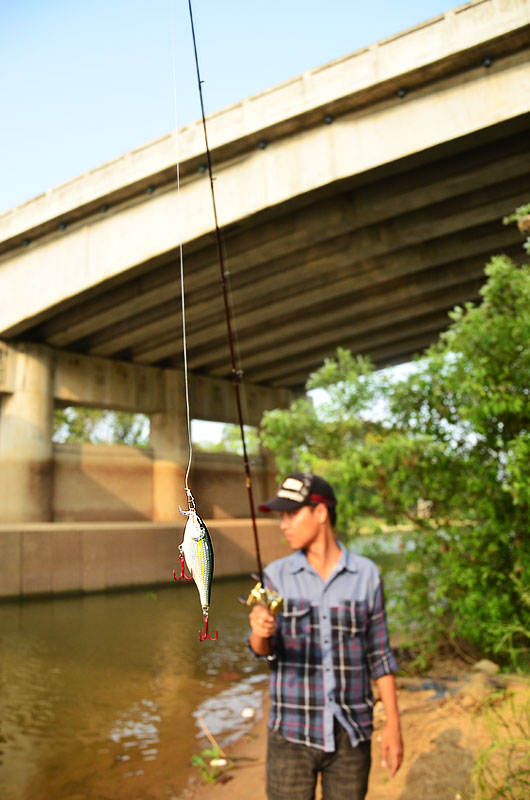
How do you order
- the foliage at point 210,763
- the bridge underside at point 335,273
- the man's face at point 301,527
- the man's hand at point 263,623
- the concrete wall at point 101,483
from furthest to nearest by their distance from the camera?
1. the concrete wall at point 101,483
2. the bridge underside at point 335,273
3. the foliage at point 210,763
4. the man's face at point 301,527
5. the man's hand at point 263,623

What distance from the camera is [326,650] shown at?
302 cm

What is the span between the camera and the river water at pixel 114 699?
6734 millimetres

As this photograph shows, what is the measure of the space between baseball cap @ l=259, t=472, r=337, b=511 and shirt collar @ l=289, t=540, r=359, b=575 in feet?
0.86

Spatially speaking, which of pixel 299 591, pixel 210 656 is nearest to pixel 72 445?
pixel 210 656

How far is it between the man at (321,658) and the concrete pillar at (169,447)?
2594 cm

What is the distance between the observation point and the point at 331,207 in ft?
62.3

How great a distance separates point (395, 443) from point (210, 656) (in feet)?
22.1

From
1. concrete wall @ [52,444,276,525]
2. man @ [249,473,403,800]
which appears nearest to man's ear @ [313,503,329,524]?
man @ [249,473,403,800]

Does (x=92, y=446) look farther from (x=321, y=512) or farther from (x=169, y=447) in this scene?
(x=321, y=512)

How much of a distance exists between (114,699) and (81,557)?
1212 cm

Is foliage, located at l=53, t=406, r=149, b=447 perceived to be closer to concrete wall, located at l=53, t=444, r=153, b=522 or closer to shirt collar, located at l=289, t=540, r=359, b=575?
concrete wall, located at l=53, t=444, r=153, b=522

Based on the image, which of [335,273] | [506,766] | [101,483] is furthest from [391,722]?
[101,483]

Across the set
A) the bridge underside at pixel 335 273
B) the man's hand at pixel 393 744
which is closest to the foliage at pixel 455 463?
the man's hand at pixel 393 744

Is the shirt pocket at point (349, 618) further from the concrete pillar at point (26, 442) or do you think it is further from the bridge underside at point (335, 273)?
the concrete pillar at point (26, 442)
